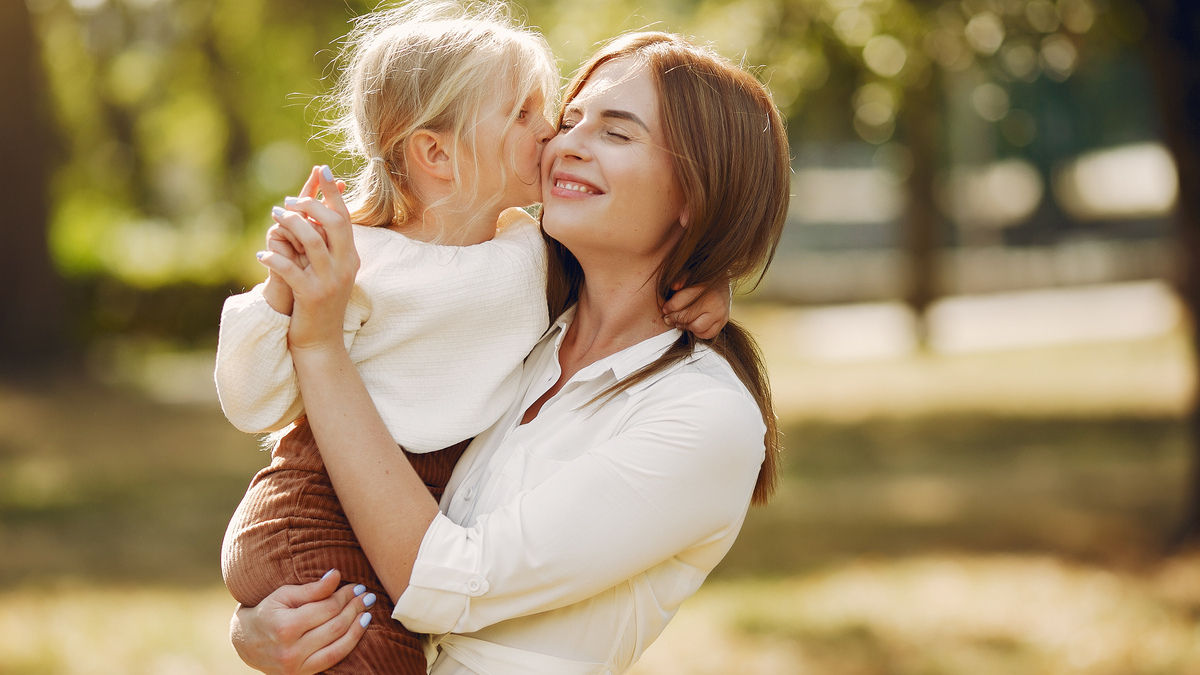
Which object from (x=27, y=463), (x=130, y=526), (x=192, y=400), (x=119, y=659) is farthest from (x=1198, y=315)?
(x=192, y=400)

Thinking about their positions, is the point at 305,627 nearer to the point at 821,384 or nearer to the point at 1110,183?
the point at 821,384

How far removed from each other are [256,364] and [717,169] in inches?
37.2

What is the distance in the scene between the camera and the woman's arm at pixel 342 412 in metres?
1.93

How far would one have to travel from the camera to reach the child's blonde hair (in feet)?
7.36

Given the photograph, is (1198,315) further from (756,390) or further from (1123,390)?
(756,390)

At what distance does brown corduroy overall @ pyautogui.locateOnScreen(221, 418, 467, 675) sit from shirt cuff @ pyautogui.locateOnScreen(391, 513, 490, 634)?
0.42 feet

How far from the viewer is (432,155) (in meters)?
2.30

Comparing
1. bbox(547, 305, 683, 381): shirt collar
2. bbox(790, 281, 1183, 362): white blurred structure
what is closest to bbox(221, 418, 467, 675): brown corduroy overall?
bbox(547, 305, 683, 381): shirt collar

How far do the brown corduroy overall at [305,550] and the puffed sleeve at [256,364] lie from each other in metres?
0.11

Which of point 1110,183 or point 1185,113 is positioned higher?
point 1185,113

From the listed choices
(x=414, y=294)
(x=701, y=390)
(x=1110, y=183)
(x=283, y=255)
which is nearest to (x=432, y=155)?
(x=414, y=294)

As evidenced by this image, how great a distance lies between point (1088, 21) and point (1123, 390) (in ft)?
17.7

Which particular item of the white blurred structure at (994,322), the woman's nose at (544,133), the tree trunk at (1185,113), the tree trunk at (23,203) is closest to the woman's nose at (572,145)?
the woman's nose at (544,133)

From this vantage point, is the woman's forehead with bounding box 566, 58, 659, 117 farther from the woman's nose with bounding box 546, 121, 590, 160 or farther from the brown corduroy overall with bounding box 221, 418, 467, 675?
the brown corduroy overall with bounding box 221, 418, 467, 675
